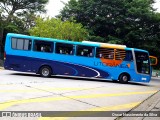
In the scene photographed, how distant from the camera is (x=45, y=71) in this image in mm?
17938

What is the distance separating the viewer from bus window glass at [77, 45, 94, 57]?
1844 cm

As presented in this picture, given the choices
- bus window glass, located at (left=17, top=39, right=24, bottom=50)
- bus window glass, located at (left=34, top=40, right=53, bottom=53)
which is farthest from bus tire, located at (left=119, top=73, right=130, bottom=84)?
bus window glass, located at (left=17, top=39, right=24, bottom=50)

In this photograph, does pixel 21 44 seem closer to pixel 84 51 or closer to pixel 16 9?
pixel 84 51

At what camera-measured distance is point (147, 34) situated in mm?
34531

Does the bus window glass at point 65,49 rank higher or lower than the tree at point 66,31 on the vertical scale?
lower

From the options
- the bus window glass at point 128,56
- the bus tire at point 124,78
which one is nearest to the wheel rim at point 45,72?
the bus tire at point 124,78

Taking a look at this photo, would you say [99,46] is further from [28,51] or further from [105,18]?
[105,18]

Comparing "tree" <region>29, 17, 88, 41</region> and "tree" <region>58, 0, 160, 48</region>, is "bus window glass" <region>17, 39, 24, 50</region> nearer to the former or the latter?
"tree" <region>29, 17, 88, 41</region>

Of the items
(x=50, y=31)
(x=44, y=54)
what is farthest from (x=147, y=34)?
(x=44, y=54)

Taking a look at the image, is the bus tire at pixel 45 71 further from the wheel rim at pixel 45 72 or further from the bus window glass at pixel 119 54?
the bus window glass at pixel 119 54

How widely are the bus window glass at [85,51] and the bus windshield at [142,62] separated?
3.39 metres

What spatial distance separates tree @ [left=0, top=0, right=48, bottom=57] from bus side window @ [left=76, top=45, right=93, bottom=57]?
73.3 feet

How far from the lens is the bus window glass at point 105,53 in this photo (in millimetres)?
18703

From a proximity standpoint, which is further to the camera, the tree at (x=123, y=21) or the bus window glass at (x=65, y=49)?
the tree at (x=123, y=21)
